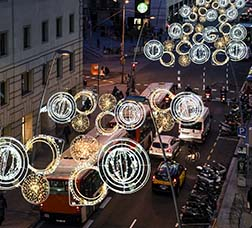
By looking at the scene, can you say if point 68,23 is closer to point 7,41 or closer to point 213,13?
point 7,41

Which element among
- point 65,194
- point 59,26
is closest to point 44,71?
point 59,26

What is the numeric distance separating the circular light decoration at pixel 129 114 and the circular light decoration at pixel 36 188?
6.65 meters

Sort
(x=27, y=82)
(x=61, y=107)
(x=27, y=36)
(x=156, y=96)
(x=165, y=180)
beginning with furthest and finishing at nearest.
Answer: (x=156, y=96) < (x=27, y=82) < (x=27, y=36) < (x=61, y=107) < (x=165, y=180)

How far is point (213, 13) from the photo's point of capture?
68188mm

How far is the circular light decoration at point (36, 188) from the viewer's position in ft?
89.3

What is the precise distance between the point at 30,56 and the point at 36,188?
54.2 ft

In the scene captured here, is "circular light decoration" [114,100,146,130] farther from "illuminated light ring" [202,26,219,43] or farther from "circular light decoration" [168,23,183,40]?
"circular light decoration" [168,23,183,40]

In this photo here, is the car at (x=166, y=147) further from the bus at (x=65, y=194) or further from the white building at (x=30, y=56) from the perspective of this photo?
the bus at (x=65, y=194)

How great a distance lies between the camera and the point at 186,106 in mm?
34406

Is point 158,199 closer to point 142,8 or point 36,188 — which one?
point 36,188

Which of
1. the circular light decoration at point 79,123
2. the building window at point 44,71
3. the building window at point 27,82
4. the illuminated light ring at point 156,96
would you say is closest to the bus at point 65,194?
the circular light decoration at point 79,123

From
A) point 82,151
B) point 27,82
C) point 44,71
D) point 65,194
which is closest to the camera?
point 65,194

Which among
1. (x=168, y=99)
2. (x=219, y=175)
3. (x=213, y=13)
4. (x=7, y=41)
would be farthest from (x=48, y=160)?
(x=213, y=13)

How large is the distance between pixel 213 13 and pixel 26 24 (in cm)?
3074
